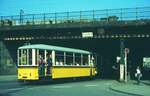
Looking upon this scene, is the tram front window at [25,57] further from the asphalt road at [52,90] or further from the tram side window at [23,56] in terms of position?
the asphalt road at [52,90]

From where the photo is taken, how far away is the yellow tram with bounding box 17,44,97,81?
31.6 m

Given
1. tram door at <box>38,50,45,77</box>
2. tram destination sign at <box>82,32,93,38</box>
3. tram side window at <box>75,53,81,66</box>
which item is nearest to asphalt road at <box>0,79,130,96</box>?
tram door at <box>38,50,45,77</box>

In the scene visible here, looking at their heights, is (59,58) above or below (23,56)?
below

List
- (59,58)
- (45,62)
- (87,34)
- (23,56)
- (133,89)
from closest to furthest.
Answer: (133,89), (45,62), (23,56), (59,58), (87,34)

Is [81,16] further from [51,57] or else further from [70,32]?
[51,57]

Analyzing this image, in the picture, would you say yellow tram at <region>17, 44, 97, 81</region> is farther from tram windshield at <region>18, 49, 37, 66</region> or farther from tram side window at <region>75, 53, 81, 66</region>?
tram side window at <region>75, 53, 81, 66</region>

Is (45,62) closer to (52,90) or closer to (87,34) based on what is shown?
(52,90)

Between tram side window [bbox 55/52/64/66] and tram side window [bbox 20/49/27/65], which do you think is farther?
tram side window [bbox 55/52/64/66]

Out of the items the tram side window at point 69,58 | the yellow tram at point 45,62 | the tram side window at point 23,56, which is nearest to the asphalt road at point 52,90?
the yellow tram at point 45,62

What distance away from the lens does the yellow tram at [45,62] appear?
31562 millimetres

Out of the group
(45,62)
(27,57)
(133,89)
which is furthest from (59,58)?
(133,89)

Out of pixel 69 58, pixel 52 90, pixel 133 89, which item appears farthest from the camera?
pixel 69 58

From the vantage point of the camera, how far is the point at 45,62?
32094mm

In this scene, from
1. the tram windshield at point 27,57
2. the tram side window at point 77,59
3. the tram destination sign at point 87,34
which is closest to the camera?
the tram windshield at point 27,57
